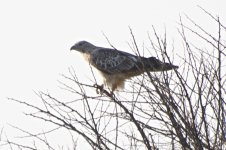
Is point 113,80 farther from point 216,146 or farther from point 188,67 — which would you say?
point 216,146

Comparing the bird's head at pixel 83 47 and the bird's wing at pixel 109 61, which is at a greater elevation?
the bird's head at pixel 83 47

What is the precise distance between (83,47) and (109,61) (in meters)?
1.15

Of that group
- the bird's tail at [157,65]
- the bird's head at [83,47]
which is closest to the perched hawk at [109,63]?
the bird's head at [83,47]

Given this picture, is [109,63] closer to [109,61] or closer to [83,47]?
[109,61]

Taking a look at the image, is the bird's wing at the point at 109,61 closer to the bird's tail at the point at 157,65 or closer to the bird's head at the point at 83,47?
the bird's head at the point at 83,47

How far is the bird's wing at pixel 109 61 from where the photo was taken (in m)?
13.9

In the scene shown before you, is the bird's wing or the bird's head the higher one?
the bird's head

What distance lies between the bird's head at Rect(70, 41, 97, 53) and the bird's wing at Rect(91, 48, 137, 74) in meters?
0.27

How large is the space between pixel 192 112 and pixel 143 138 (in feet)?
1.86

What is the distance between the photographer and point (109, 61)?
1445cm

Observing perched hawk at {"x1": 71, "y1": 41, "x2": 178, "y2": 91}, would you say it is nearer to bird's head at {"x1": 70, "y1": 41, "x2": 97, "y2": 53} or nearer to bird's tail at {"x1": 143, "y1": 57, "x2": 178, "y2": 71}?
bird's head at {"x1": 70, "y1": 41, "x2": 97, "y2": 53}

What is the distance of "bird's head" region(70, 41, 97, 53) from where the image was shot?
15.3 metres

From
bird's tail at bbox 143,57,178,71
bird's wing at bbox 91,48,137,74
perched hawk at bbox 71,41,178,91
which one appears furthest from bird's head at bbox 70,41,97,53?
bird's tail at bbox 143,57,178,71

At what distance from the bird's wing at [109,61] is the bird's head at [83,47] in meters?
0.27
